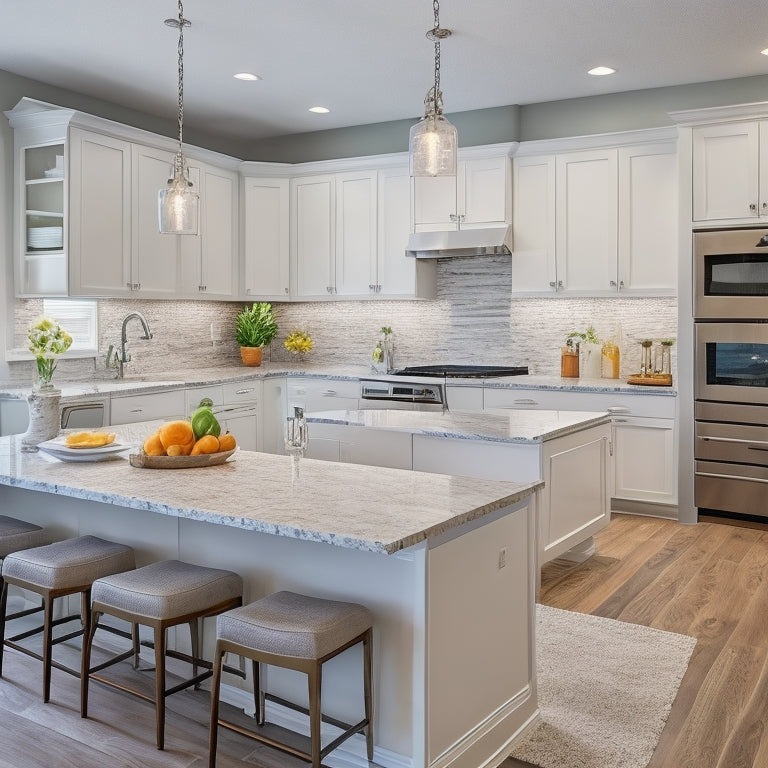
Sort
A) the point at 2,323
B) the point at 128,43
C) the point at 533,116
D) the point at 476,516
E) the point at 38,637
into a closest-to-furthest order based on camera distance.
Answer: the point at 476,516 < the point at 38,637 < the point at 128,43 < the point at 2,323 < the point at 533,116

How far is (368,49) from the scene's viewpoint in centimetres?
476

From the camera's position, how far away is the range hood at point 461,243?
5871mm

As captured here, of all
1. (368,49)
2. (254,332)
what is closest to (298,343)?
(254,332)

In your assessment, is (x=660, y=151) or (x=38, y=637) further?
(x=660, y=151)

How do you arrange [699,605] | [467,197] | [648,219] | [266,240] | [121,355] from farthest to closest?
1. [266,240]
2. [467,197]
3. [121,355]
4. [648,219]
5. [699,605]

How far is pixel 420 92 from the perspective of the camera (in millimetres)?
5648

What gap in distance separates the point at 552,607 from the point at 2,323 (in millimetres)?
3664

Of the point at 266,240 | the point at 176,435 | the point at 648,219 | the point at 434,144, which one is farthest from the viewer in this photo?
the point at 266,240

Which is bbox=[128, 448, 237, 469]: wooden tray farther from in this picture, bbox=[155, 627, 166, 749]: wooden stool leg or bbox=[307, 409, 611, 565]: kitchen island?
bbox=[307, 409, 611, 565]: kitchen island

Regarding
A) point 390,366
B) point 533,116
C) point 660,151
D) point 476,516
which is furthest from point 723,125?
point 476,516

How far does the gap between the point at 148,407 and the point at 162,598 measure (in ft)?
9.54

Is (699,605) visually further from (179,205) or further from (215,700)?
(179,205)

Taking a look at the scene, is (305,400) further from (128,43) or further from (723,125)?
(723,125)

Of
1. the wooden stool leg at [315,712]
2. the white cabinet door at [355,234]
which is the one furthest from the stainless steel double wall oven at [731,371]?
the wooden stool leg at [315,712]
